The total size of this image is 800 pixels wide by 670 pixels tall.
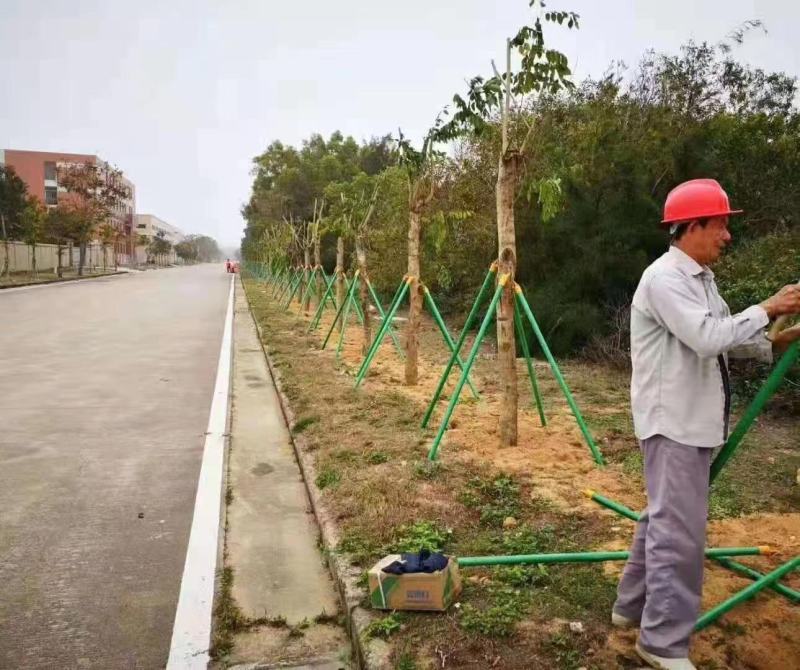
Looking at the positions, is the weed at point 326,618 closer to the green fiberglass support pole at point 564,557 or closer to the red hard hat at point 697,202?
the green fiberglass support pole at point 564,557

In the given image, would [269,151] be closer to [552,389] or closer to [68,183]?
[68,183]

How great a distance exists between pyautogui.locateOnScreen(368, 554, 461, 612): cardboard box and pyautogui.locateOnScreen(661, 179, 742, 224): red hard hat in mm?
1808

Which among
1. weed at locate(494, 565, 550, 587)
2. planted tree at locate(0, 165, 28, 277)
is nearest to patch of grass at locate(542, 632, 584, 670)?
weed at locate(494, 565, 550, 587)

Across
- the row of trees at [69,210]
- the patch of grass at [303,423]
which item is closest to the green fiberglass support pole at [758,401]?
the patch of grass at [303,423]

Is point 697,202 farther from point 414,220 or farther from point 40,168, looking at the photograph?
→ point 40,168

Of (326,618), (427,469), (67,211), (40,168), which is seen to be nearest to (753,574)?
(326,618)

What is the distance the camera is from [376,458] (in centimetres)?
544

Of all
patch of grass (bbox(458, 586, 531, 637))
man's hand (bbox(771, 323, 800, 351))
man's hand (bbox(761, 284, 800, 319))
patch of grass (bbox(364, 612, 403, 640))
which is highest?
man's hand (bbox(761, 284, 800, 319))

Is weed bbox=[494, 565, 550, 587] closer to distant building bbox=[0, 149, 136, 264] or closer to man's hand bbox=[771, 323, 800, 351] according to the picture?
man's hand bbox=[771, 323, 800, 351]

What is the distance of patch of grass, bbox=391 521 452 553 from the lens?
375 cm

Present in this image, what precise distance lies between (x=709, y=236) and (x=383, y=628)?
2.09 meters

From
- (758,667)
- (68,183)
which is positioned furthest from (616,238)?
(68,183)

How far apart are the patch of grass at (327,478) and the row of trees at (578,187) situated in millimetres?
1629

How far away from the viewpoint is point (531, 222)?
1188 centimetres
